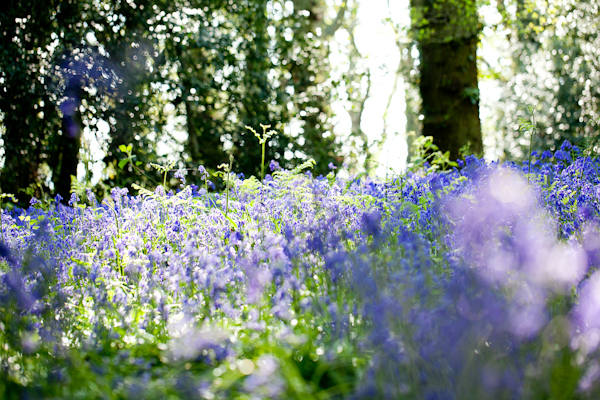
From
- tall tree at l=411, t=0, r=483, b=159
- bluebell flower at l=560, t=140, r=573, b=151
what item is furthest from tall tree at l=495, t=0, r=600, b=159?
bluebell flower at l=560, t=140, r=573, b=151

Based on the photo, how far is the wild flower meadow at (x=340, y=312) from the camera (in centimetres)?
155

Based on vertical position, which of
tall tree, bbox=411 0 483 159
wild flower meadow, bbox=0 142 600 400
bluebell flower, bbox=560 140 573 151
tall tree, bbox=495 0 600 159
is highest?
tall tree, bbox=495 0 600 159

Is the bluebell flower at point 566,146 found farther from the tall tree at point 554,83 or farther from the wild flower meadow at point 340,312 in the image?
the tall tree at point 554,83

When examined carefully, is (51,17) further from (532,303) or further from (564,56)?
(564,56)

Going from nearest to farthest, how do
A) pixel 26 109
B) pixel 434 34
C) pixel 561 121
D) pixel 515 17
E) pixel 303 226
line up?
pixel 303 226 → pixel 26 109 → pixel 434 34 → pixel 515 17 → pixel 561 121

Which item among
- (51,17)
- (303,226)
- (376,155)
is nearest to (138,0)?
(51,17)

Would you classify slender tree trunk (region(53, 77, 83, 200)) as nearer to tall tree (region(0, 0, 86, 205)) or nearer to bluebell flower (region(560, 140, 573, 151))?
tall tree (region(0, 0, 86, 205))

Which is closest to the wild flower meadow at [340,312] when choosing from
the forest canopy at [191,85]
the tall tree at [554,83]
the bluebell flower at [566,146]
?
the bluebell flower at [566,146]

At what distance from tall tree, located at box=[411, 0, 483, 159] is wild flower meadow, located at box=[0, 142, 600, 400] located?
180 inches

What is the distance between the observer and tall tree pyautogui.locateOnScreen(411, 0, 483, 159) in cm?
788

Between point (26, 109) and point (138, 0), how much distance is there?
2238mm

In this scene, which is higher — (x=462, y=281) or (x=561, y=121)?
(x=561, y=121)

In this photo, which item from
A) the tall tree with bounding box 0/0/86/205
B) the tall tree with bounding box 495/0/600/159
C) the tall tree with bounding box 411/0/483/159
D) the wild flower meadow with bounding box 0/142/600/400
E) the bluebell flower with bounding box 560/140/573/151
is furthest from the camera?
the tall tree with bounding box 495/0/600/159

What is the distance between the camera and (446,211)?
3035 mm
